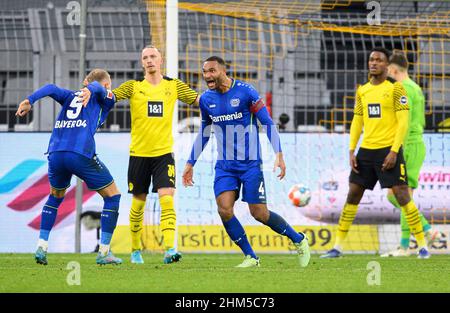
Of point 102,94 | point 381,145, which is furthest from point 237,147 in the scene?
point 381,145

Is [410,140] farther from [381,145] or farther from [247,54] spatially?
[247,54]

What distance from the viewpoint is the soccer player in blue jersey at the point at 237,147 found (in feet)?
31.1

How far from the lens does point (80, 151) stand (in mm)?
9445

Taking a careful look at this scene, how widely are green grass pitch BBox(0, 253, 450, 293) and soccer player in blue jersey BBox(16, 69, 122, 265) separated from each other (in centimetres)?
37

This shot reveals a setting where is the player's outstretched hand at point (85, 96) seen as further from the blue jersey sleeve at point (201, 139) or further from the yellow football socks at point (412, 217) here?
the yellow football socks at point (412, 217)

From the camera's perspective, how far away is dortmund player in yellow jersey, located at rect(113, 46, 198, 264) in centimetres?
1007

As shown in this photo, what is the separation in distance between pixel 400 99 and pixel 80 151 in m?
3.83

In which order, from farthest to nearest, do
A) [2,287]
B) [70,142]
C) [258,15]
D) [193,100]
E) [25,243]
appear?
1. [258,15]
2. [25,243]
3. [193,100]
4. [70,142]
5. [2,287]

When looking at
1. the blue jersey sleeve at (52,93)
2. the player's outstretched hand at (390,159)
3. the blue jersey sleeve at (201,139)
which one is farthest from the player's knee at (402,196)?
the blue jersey sleeve at (52,93)

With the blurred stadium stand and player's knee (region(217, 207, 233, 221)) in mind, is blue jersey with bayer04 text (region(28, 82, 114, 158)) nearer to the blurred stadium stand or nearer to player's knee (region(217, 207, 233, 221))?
player's knee (region(217, 207, 233, 221))

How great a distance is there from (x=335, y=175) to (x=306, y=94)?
2.12 meters

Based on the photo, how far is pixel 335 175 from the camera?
46.6ft
